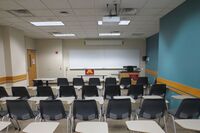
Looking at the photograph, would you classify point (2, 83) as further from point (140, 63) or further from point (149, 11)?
point (140, 63)

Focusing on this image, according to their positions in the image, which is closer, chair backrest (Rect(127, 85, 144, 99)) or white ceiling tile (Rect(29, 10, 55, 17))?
white ceiling tile (Rect(29, 10, 55, 17))

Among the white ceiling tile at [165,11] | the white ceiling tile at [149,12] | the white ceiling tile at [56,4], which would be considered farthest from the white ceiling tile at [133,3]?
the white ceiling tile at [56,4]

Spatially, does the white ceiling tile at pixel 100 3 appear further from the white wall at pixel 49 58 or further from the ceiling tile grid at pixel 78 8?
the white wall at pixel 49 58

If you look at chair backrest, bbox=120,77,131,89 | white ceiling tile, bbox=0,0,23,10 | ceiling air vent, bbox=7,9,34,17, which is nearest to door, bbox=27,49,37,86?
ceiling air vent, bbox=7,9,34,17

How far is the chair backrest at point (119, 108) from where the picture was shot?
286cm

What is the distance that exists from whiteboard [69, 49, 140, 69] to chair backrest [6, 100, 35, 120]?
23.1 ft

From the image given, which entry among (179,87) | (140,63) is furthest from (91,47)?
(179,87)

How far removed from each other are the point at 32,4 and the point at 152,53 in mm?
6836

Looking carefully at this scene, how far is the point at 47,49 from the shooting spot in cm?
950

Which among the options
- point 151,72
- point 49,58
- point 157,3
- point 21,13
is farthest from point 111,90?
point 49,58

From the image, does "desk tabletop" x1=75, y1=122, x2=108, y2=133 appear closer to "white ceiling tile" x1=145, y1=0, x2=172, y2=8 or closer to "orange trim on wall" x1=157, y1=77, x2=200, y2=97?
"orange trim on wall" x1=157, y1=77, x2=200, y2=97

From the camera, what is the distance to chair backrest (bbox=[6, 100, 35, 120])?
9.36 feet

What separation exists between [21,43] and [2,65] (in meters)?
1.43

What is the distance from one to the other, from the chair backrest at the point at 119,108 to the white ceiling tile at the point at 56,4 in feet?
8.25
